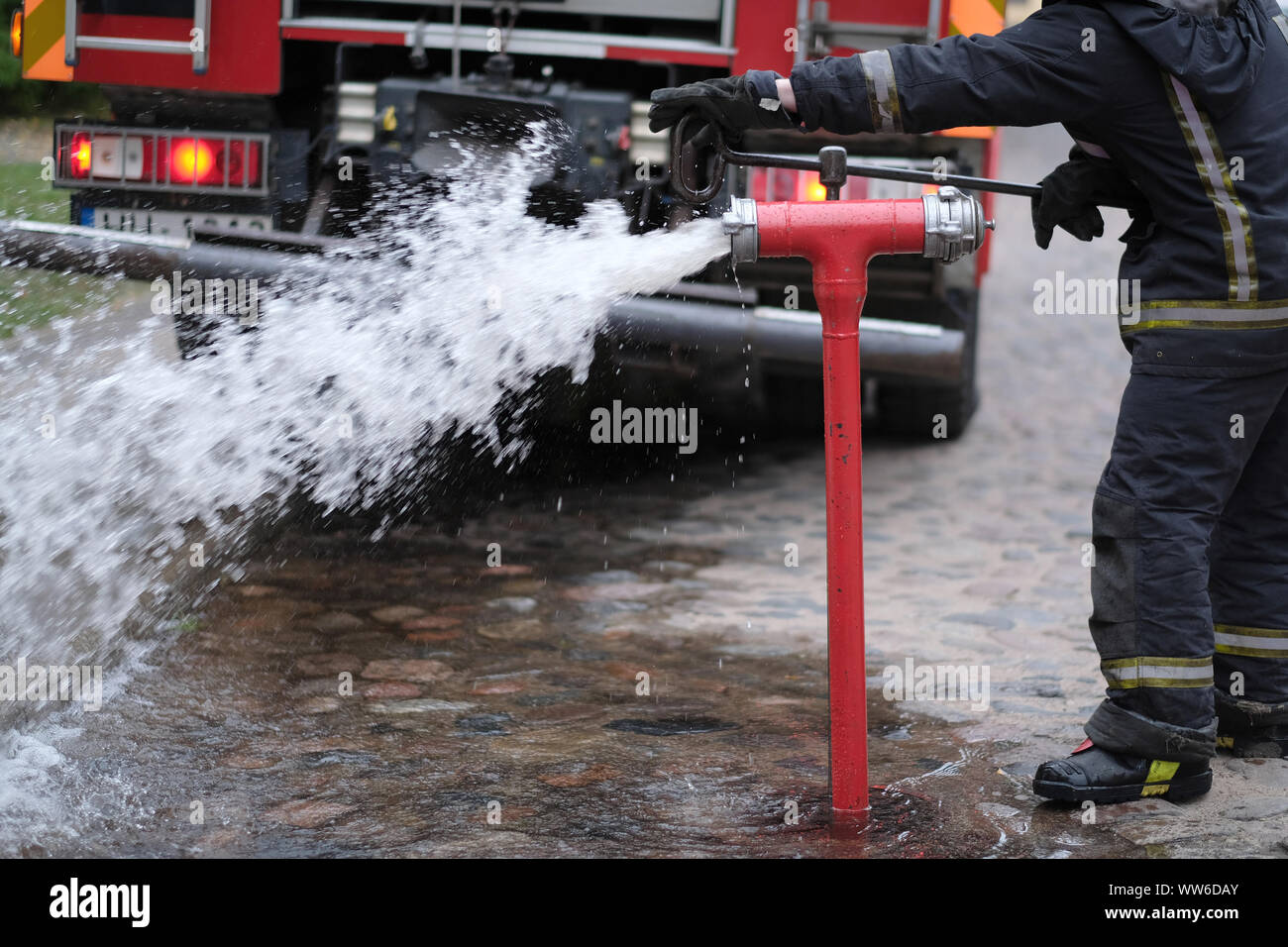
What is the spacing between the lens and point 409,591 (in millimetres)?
3898

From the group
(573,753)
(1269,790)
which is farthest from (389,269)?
(1269,790)

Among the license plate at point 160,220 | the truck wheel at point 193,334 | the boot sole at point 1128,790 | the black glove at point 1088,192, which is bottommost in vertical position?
the boot sole at point 1128,790

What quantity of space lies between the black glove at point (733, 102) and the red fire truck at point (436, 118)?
169 cm

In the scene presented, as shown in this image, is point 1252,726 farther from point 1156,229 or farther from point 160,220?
point 160,220

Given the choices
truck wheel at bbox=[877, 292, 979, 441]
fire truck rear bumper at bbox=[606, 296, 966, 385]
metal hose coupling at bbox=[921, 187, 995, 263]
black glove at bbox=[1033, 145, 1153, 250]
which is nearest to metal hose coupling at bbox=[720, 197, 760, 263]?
metal hose coupling at bbox=[921, 187, 995, 263]

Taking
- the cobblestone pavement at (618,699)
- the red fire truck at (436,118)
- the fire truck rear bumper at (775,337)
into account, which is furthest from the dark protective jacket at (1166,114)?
the red fire truck at (436,118)

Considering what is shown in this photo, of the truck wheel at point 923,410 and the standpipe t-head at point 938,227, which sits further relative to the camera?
the truck wheel at point 923,410

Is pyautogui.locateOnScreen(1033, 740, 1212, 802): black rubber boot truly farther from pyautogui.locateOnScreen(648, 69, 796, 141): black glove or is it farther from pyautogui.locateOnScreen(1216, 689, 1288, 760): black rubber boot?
pyautogui.locateOnScreen(648, 69, 796, 141): black glove

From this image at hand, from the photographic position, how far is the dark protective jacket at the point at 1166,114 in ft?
7.79

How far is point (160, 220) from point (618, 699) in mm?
2523

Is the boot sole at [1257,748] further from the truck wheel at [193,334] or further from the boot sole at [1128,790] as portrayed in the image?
the truck wheel at [193,334]

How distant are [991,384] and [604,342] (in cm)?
446

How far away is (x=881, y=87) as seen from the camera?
2385 mm

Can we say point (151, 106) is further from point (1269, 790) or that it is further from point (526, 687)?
point (1269, 790)
